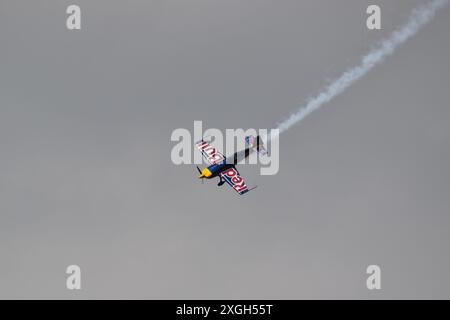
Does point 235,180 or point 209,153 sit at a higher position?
point 209,153

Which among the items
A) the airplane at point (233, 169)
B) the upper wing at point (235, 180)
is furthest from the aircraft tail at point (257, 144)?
the upper wing at point (235, 180)

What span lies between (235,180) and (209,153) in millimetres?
8028

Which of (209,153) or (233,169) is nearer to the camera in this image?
(233,169)

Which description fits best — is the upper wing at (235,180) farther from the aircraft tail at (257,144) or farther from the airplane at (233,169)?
the aircraft tail at (257,144)

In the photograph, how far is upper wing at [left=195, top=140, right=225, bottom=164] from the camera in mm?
132875

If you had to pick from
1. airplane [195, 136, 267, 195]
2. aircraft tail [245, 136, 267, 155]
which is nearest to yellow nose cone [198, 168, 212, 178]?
airplane [195, 136, 267, 195]

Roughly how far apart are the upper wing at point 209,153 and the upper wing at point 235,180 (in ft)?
7.62

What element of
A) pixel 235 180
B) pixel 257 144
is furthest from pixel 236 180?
pixel 257 144

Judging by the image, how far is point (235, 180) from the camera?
12950cm

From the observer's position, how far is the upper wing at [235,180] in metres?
128

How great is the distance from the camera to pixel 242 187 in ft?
421

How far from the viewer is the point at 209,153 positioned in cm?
13550

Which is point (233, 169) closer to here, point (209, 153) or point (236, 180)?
point (236, 180)
